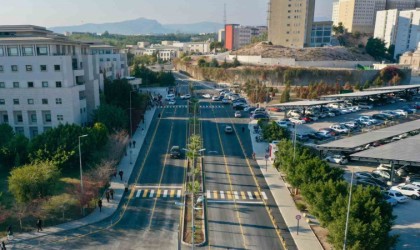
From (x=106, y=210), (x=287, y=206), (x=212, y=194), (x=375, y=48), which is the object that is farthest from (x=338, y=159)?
(x=375, y=48)

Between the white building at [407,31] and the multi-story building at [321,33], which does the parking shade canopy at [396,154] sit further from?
the white building at [407,31]

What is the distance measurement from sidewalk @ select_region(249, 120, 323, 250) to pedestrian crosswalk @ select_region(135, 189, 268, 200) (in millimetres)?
1951

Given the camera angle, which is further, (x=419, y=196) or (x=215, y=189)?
(x=215, y=189)

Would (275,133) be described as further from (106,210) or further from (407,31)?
(407,31)

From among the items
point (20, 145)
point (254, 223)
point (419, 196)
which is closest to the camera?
point (254, 223)

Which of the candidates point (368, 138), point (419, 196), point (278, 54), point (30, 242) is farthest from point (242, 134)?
point (278, 54)

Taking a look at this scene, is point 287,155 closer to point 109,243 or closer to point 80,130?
point 109,243

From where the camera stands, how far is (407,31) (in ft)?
534

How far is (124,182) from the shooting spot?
38812mm

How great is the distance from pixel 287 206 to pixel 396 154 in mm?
14677

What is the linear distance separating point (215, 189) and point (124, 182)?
10.7 m

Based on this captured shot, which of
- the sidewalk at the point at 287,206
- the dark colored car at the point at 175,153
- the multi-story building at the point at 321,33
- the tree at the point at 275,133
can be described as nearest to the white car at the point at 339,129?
the tree at the point at 275,133

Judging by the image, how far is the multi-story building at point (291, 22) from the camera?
138m

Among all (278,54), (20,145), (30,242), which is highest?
(278,54)
